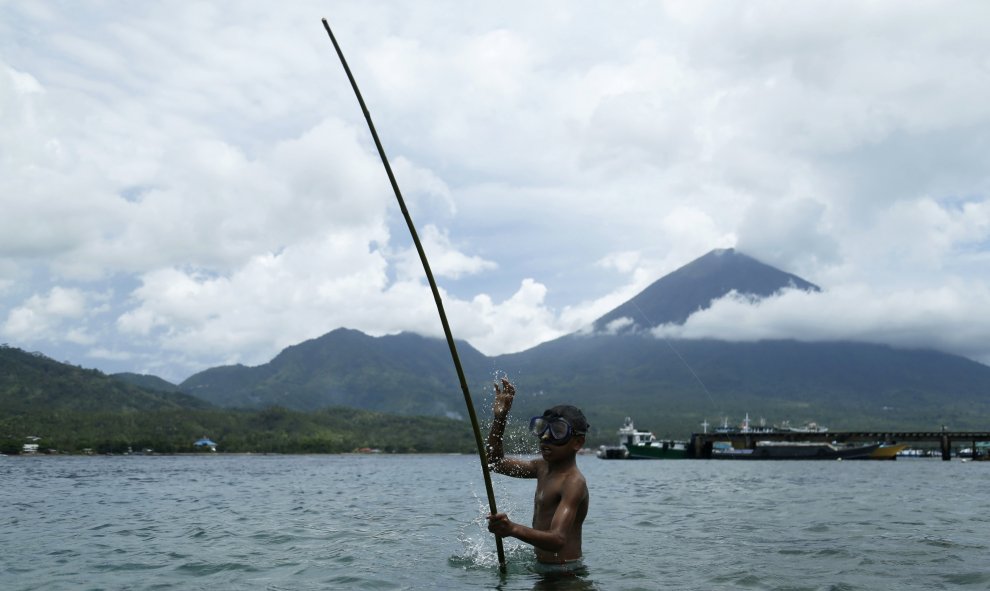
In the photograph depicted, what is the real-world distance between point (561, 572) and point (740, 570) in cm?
372

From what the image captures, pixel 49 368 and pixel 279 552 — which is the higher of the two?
pixel 49 368

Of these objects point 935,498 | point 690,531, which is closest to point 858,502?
point 935,498

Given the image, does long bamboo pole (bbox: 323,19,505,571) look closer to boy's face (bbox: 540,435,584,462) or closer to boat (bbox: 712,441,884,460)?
boy's face (bbox: 540,435,584,462)

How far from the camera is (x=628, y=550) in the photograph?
44.7ft

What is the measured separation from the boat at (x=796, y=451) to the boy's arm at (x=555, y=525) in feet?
401

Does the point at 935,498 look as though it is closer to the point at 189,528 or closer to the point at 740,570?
the point at 740,570

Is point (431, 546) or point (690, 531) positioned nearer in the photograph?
point (431, 546)

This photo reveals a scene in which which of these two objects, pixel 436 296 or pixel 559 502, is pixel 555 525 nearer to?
pixel 559 502

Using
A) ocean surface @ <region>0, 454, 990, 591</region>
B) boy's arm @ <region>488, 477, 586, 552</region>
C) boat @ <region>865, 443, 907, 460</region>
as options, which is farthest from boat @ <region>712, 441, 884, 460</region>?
boy's arm @ <region>488, 477, 586, 552</region>

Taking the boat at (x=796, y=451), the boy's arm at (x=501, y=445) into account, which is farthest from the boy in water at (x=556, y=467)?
the boat at (x=796, y=451)

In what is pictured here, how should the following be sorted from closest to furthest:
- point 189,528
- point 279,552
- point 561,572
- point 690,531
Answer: point 561,572, point 279,552, point 690,531, point 189,528

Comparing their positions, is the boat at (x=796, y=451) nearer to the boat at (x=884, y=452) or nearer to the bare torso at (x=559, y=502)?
the boat at (x=884, y=452)

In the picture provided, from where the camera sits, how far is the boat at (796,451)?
117500 millimetres

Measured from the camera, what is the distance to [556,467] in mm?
8430
